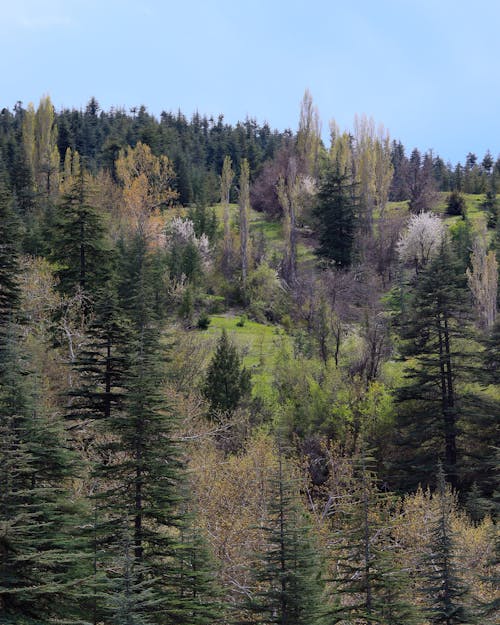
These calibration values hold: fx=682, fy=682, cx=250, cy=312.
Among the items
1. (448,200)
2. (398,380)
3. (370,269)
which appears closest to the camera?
(398,380)

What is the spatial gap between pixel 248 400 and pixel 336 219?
3085cm

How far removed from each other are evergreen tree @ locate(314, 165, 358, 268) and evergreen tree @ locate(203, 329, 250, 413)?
28876mm

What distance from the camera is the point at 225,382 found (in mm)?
29766

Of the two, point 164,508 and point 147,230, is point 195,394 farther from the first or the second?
point 147,230

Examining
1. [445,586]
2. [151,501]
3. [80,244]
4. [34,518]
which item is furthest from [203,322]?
[445,586]

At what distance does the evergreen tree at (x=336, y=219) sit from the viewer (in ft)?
188

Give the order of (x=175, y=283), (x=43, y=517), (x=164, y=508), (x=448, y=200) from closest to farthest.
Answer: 1. (x=43, y=517)
2. (x=164, y=508)
3. (x=175, y=283)
4. (x=448, y=200)

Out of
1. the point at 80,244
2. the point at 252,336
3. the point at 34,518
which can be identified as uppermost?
the point at 80,244

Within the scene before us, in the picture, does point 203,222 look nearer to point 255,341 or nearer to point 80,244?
point 255,341

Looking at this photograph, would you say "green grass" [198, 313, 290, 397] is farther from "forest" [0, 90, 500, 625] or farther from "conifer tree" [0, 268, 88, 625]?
"conifer tree" [0, 268, 88, 625]

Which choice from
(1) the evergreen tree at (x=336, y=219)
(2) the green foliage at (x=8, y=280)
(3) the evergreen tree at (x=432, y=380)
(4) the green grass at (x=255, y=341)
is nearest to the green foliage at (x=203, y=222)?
(1) the evergreen tree at (x=336, y=219)

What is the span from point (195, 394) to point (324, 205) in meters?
34.0

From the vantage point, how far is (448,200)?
246 ft

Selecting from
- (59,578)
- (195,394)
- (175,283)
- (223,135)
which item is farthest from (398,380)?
(223,135)
